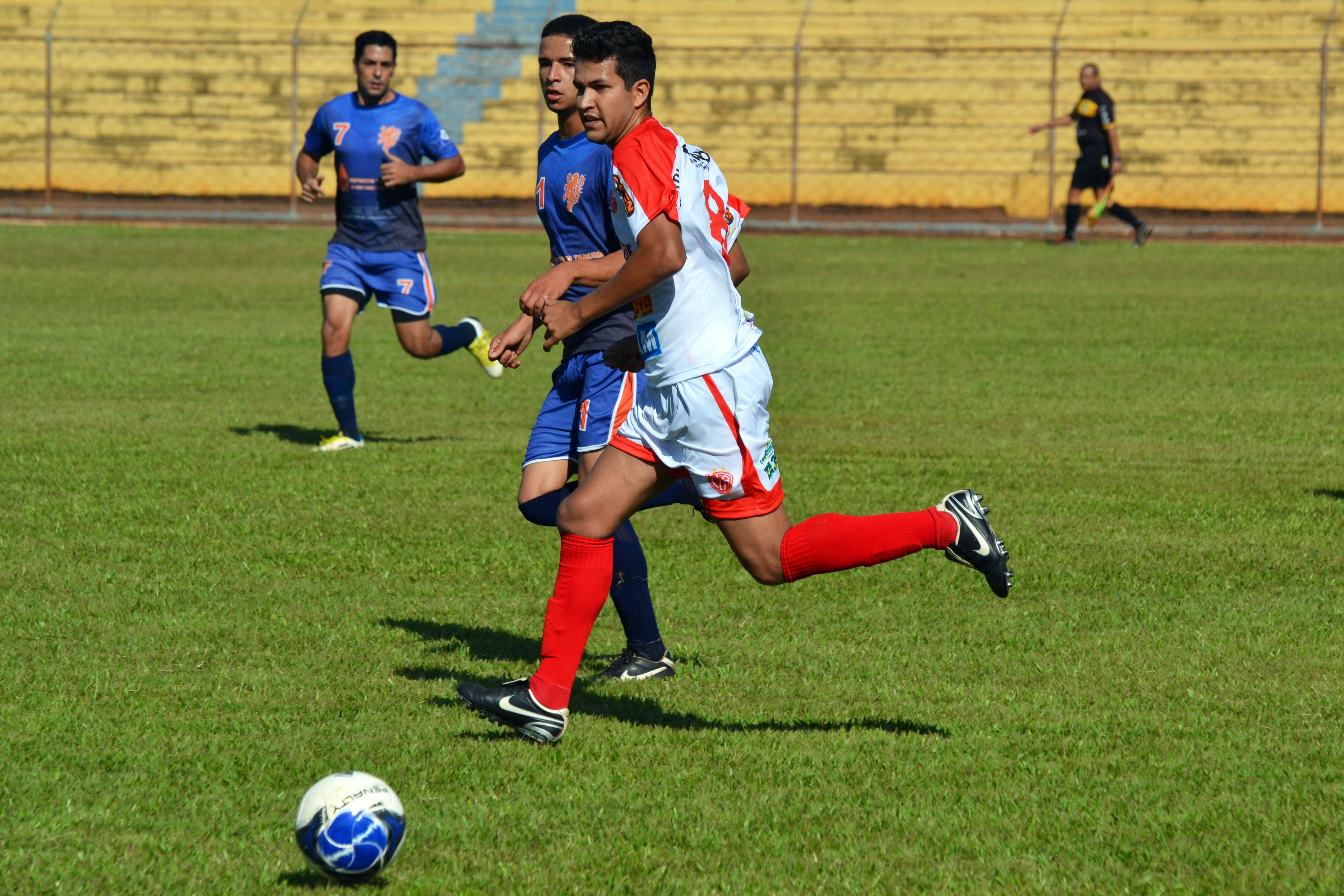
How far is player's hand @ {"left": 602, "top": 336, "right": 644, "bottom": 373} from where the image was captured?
4.53 metres

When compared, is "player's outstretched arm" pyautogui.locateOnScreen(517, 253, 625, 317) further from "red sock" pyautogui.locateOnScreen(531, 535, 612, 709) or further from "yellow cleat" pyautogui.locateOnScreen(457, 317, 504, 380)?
"yellow cleat" pyautogui.locateOnScreen(457, 317, 504, 380)

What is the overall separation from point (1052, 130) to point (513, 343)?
2249cm

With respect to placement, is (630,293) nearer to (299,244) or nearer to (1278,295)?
(1278,295)

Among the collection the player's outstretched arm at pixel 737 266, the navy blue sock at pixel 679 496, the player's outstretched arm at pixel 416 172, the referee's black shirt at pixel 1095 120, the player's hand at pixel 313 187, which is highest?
the referee's black shirt at pixel 1095 120

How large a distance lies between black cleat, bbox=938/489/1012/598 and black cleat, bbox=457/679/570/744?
1220 mm

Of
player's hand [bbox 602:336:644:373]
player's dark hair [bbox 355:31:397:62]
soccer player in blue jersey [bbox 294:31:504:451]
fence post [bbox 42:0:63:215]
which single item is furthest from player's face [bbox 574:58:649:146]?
fence post [bbox 42:0:63:215]

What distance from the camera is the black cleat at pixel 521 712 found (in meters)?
4.30

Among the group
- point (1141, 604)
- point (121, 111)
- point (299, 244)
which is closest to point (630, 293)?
point (1141, 604)

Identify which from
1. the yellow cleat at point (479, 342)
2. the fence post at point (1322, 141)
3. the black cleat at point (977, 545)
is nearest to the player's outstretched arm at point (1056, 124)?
the fence post at point (1322, 141)

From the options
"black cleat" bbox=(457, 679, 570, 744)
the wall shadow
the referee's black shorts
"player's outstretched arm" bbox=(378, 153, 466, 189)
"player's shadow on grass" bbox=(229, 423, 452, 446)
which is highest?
the referee's black shorts

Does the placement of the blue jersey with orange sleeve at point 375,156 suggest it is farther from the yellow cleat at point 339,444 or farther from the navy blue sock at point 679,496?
the navy blue sock at point 679,496

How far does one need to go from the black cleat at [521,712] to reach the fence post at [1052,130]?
72.5 feet

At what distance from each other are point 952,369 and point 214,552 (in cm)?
695

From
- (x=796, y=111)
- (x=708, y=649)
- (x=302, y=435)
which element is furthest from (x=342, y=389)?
(x=796, y=111)
